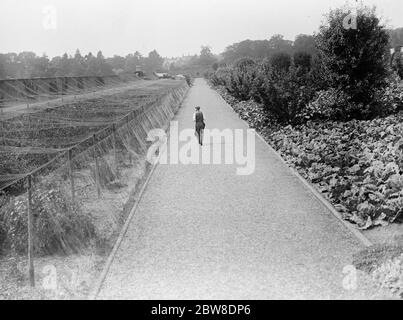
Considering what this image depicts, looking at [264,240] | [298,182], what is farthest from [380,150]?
[264,240]

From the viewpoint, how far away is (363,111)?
63.0ft

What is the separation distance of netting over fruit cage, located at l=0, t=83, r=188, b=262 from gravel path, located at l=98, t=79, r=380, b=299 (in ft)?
3.92

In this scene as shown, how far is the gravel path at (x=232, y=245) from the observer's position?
21.9ft

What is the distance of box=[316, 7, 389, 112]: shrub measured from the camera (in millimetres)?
19094

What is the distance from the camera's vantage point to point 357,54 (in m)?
19.3

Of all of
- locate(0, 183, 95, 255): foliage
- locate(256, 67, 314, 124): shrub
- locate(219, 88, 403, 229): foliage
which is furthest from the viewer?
locate(256, 67, 314, 124): shrub

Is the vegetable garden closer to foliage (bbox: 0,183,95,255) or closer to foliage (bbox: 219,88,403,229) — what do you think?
foliage (bbox: 219,88,403,229)

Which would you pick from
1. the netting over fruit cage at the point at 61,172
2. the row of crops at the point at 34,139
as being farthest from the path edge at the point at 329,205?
the row of crops at the point at 34,139

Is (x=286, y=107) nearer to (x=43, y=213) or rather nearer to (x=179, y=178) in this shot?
(x=179, y=178)

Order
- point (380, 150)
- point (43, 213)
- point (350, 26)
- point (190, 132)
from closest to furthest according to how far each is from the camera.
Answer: point (43, 213), point (380, 150), point (350, 26), point (190, 132)

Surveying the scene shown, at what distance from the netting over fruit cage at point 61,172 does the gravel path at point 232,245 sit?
1.20 metres

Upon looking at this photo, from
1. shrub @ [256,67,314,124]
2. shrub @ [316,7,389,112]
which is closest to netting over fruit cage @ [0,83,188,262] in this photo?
shrub @ [256,67,314,124]

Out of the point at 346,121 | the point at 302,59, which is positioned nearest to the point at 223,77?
the point at 302,59

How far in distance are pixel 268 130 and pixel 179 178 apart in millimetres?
8821
